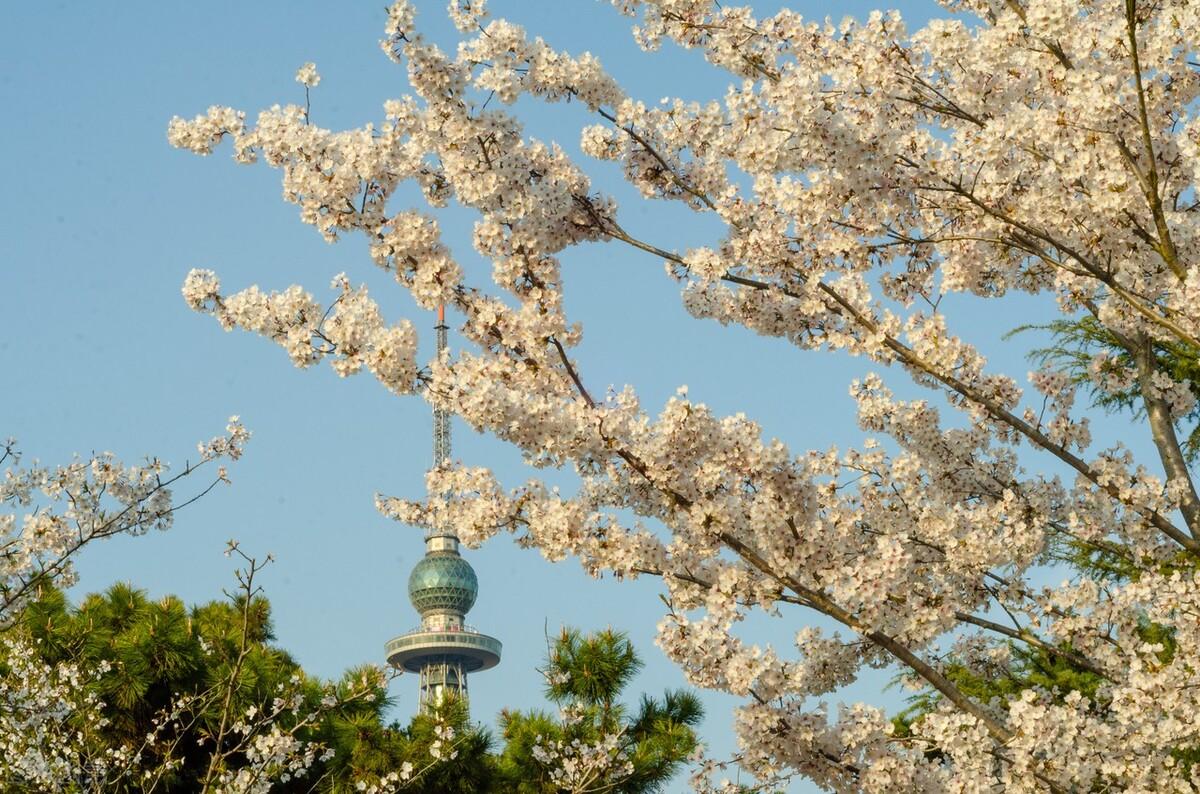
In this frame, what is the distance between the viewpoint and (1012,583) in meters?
6.80

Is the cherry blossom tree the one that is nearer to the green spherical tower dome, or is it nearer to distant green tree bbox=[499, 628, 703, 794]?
distant green tree bbox=[499, 628, 703, 794]

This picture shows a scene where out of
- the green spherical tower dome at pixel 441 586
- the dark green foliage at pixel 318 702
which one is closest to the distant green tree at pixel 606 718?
the dark green foliage at pixel 318 702

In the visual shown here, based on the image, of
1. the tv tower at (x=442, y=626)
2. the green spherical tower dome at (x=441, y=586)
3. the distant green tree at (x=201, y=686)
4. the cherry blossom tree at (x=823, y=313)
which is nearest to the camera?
the cherry blossom tree at (x=823, y=313)

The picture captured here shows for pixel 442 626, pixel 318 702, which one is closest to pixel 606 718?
pixel 318 702

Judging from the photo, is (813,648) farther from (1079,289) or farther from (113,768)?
(113,768)

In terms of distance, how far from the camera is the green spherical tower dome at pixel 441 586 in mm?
93750

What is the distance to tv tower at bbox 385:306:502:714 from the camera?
8738 centimetres

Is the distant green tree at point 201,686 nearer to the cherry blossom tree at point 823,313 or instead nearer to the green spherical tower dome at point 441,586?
the cherry blossom tree at point 823,313

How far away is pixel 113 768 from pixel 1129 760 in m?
8.50

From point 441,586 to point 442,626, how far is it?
3666mm

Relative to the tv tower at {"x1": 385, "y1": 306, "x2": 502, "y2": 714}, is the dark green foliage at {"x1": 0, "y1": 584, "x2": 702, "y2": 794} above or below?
below

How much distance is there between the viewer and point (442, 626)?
3590 inches

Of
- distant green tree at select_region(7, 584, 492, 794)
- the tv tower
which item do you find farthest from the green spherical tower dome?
distant green tree at select_region(7, 584, 492, 794)

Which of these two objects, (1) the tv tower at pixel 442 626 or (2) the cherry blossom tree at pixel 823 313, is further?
(1) the tv tower at pixel 442 626
